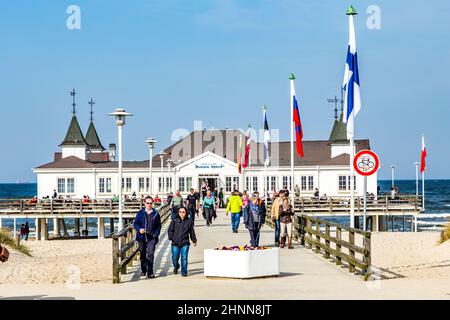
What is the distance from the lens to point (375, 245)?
33.3m

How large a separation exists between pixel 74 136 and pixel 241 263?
59504 millimetres

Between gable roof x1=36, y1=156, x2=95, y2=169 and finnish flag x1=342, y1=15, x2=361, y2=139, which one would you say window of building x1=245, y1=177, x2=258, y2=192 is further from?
finnish flag x1=342, y1=15, x2=361, y2=139

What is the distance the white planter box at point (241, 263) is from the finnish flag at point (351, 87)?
197 inches

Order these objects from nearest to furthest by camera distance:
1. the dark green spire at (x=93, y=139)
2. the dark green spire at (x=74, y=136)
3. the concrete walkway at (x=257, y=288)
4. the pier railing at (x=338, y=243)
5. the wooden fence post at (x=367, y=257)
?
1. the concrete walkway at (x=257, y=288)
2. the wooden fence post at (x=367, y=257)
3. the pier railing at (x=338, y=243)
4. the dark green spire at (x=74, y=136)
5. the dark green spire at (x=93, y=139)

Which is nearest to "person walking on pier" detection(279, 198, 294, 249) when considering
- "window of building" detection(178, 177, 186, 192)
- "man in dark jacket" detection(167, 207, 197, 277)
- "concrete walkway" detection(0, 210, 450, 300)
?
"concrete walkway" detection(0, 210, 450, 300)

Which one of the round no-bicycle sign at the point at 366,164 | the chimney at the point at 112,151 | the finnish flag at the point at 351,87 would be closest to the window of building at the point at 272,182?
the chimney at the point at 112,151

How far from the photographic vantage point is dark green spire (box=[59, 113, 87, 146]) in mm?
74125

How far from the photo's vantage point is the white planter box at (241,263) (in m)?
16.7

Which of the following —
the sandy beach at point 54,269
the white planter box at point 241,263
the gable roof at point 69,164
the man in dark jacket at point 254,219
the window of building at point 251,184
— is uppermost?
the gable roof at point 69,164

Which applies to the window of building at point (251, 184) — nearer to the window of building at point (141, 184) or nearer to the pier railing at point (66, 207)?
the window of building at point (141, 184)
